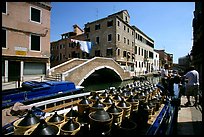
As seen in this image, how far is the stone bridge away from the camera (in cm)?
1405

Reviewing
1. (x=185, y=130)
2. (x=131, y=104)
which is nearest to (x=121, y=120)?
(x=131, y=104)

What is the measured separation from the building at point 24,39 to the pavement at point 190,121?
38.7 feet

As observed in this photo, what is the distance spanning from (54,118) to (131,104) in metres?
1.55

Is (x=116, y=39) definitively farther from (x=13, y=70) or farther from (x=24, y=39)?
(x=13, y=70)

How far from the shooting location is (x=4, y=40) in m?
11.6

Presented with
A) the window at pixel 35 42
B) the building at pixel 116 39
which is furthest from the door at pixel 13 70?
the building at pixel 116 39

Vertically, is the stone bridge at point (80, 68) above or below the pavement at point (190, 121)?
above

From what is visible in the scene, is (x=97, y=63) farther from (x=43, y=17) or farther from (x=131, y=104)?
(x=131, y=104)

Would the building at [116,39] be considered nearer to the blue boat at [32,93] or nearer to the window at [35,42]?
the window at [35,42]

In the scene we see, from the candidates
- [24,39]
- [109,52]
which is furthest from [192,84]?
[109,52]

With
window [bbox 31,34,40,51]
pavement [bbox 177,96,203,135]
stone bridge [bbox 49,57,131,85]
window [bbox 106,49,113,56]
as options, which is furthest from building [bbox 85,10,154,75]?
pavement [bbox 177,96,203,135]

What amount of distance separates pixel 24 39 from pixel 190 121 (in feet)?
43.5

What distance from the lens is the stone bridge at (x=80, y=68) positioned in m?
14.1

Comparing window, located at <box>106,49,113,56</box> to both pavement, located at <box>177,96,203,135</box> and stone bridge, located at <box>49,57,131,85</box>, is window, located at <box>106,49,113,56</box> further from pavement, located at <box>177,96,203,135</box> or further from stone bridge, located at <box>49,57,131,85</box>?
pavement, located at <box>177,96,203,135</box>
